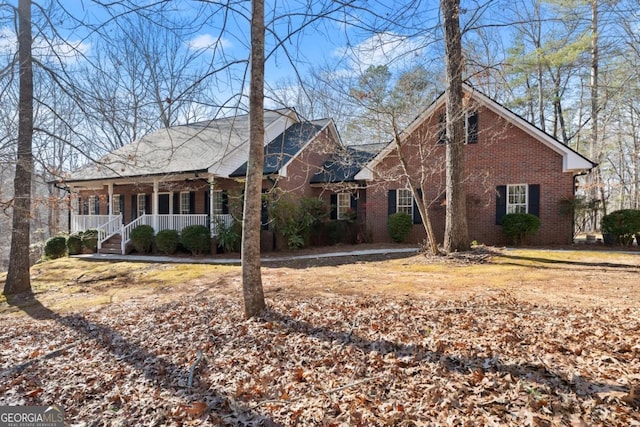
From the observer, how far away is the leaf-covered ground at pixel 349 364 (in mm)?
2764

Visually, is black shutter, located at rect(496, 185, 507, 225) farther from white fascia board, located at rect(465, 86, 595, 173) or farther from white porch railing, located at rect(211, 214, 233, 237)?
white porch railing, located at rect(211, 214, 233, 237)

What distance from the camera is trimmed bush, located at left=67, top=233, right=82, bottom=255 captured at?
1554cm

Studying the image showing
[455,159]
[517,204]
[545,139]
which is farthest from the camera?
[517,204]

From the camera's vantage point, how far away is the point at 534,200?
1278 centimetres

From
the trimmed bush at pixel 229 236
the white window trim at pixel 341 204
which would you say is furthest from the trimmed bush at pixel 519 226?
the trimmed bush at pixel 229 236

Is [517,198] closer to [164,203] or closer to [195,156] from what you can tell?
[195,156]

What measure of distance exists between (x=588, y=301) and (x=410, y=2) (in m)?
6.09

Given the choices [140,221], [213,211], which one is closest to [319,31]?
[213,211]

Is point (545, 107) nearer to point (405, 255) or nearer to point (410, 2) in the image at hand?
point (405, 255)

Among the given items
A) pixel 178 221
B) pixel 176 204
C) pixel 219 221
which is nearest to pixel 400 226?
pixel 219 221

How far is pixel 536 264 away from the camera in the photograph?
341 inches

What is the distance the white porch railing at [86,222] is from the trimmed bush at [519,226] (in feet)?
56.0

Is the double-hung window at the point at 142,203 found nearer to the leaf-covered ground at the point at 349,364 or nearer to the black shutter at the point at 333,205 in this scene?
the black shutter at the point at 333,205

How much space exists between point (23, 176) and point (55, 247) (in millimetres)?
7980
